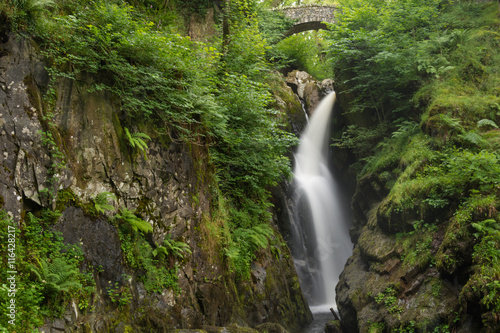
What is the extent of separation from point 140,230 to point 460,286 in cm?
668

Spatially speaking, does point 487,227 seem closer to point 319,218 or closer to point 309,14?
point 319,218

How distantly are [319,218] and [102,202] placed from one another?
11.4 meters

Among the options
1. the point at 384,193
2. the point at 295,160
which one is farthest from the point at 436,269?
the point at 295,160

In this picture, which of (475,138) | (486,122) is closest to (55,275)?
(475,138)

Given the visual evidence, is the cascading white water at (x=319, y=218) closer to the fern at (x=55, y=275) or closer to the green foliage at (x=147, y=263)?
the green foliage at (x=147, y=263)

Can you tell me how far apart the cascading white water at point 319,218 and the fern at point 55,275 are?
10.3 m

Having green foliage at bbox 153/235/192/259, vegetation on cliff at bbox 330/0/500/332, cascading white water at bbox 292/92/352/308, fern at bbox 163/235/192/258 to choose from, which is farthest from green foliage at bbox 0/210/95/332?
cascading white water at bbox 292/92/352/308

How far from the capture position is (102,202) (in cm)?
503

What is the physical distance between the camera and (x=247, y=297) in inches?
328

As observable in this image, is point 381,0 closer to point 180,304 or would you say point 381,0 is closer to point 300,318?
point 300,318

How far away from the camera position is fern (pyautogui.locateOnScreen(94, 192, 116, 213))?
486cm

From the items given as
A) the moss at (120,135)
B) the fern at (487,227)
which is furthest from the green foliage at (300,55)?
the moss at (120,135)

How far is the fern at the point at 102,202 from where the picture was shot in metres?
4.86

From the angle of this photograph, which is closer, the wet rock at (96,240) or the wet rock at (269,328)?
the wet rock at (96,240)
